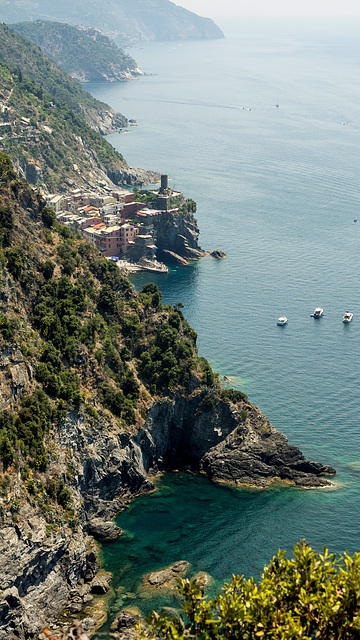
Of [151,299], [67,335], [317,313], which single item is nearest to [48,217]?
[67,335]

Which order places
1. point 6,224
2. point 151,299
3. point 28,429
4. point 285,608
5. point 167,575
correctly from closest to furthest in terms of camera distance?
point 285,608 < point 28,429 < point 167,575 < point 6,224 < point 151,299

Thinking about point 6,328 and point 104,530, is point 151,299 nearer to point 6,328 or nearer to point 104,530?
point 6,328

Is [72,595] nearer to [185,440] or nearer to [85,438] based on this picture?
[85,438]

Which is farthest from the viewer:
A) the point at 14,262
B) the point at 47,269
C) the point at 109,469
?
the point at 47,269

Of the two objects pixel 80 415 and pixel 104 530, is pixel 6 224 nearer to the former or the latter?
pixel 80 415

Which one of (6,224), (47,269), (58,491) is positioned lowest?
(58,491)

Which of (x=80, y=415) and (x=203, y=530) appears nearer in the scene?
(x=80, y=415)

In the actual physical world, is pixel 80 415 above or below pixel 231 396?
above
